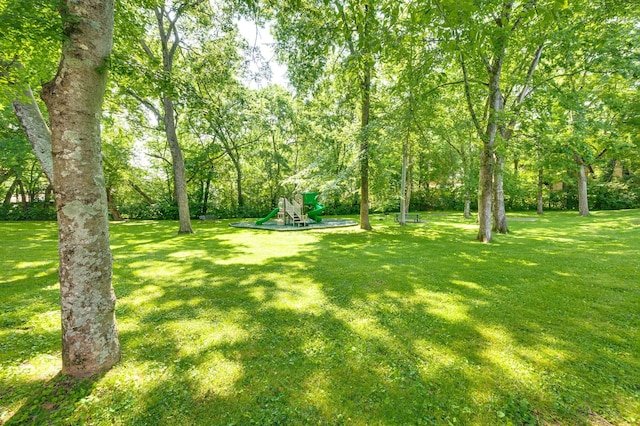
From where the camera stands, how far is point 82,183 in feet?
7.97

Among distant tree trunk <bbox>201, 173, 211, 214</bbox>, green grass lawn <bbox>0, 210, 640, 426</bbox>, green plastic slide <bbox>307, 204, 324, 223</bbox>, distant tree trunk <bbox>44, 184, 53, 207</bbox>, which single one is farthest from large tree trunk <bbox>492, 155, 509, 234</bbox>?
distant tree trunk <bbox>44, 184, 53, 207</bbox>

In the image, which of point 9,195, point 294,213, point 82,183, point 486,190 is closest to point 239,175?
point 294,213

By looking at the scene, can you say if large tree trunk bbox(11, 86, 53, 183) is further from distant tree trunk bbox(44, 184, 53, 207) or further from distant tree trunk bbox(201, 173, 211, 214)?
distant tree trunk bbox(44, 184, 53, 207)

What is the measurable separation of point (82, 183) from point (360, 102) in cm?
1116

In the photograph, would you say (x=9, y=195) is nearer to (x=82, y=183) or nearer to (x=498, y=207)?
(x=82, y=183)

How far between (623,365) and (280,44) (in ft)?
26.2

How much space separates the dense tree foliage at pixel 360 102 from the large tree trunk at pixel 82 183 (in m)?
0.23

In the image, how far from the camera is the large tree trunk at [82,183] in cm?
237

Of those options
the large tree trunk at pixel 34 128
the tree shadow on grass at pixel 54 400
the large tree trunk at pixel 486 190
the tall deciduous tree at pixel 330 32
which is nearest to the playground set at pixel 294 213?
the large tree trunk at pixel 486 190

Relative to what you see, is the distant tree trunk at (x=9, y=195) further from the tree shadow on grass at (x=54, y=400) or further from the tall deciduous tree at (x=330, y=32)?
the tree shadow on grass at (x=54, y=400)

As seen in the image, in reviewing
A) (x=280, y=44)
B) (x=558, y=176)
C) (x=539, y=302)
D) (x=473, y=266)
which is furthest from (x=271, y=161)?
(x=558, y=176)

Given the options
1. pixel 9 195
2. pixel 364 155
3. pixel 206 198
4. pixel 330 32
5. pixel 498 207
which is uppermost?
pixel 330 32

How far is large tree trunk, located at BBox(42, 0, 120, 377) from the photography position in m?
2.37

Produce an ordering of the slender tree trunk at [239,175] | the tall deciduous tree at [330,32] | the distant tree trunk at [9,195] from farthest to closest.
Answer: the slender tree trunk at [239,175] → the distant tree trunk at [9,195] → the tall deciduous tree at [330,32]
